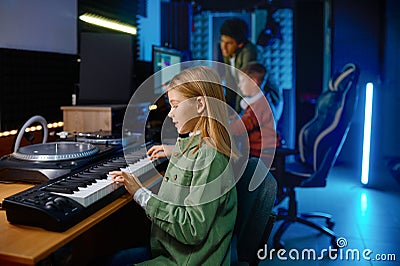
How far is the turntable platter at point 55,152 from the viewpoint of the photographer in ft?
5.67

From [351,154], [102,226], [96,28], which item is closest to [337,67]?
[351,154]

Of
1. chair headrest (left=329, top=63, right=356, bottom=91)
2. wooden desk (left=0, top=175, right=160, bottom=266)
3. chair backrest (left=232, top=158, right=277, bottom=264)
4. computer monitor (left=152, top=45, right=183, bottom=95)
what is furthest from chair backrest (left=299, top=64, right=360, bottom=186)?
wooden desk (left=0, top=175, right=160, bottom=266)

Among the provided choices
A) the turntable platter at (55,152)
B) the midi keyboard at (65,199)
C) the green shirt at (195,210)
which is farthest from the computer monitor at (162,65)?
the green shirt at (195,210)

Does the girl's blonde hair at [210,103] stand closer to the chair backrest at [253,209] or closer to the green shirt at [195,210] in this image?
the green shirt at [195,210]

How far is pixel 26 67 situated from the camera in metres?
2.71

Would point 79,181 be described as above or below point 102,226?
above

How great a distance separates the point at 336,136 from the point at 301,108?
2.60 meters

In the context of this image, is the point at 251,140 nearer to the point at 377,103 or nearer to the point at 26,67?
the point at 26,67

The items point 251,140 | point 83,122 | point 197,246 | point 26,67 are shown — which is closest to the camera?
point 197,246

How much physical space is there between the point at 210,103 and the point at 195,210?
0.36m

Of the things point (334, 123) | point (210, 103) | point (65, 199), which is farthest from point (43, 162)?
point (334, 123)

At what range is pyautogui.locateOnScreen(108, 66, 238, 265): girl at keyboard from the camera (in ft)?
4.53

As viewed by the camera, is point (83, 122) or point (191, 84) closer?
point (191, 84)

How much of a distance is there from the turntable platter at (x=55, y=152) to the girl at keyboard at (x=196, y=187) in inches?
10.9
